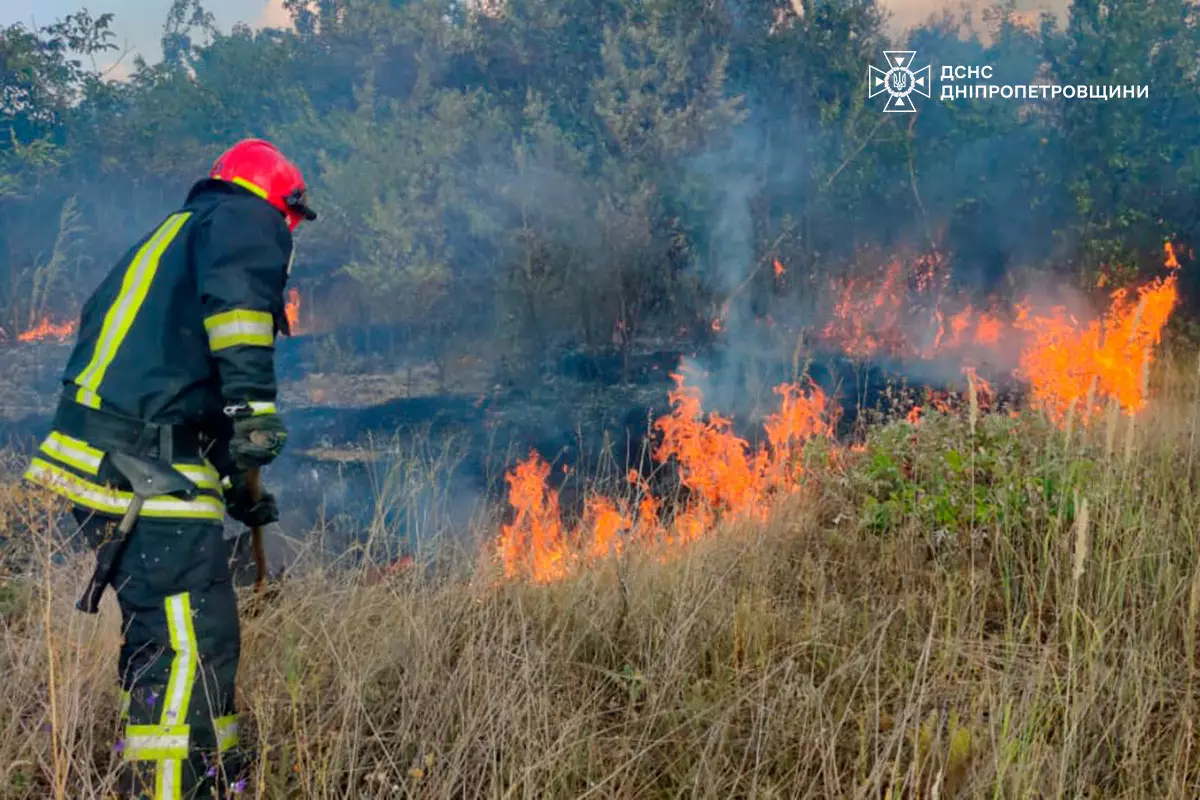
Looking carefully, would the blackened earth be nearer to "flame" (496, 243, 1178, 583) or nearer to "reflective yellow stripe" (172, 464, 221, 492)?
"flame" (496, 243, 1178, 583)

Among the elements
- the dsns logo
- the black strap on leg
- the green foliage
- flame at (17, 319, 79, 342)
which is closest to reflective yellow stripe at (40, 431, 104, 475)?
the black strap on leg

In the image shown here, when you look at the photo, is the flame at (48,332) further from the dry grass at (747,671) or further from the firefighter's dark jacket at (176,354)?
the firefighter's dark jacket at (176,354)

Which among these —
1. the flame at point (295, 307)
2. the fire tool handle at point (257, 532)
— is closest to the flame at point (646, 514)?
the fire tool handle at point (257, 532)

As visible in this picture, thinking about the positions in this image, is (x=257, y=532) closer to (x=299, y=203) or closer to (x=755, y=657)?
(x=299, y=203)

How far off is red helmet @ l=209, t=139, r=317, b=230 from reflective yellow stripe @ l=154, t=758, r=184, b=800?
1.74m

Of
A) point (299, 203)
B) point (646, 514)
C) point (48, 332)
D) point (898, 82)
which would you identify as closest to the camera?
point (299, 203)

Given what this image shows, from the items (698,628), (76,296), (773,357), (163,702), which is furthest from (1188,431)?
(76,296)

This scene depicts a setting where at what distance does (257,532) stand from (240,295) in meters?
0.98

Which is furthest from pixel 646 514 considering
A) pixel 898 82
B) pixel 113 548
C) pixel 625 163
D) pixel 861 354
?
pixel 898 82

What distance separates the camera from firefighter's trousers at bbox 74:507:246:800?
2.29m

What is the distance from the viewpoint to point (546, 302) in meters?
15.3

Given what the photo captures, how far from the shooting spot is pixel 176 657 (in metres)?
2.39

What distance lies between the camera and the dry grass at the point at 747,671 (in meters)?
2.04

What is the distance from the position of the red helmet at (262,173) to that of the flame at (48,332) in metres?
15.3
